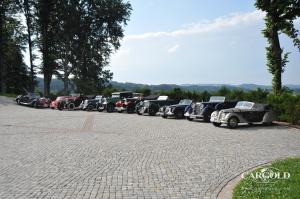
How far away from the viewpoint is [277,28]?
1066 inches

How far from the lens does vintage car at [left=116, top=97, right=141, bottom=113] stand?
35031 millimetres

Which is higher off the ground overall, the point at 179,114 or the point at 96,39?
the point at 96,39

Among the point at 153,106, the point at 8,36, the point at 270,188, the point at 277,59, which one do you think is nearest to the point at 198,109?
the point at 153,106

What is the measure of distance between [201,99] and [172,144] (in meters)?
23.1

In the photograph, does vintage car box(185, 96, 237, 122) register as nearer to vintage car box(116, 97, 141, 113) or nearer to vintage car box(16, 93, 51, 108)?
vintage car box(116, 97, 141, 113)

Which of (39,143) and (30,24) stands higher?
(30,24)

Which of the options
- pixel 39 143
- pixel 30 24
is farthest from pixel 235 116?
pixel 30 24

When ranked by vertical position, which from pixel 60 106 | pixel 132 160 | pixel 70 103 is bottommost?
pixel 60 106

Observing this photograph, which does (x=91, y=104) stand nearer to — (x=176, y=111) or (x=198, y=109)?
(x=176, y=111)

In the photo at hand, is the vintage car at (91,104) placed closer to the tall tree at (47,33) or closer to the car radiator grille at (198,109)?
the car radiator grille at (198,109)

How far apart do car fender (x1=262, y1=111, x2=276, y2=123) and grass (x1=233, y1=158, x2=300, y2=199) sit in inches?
485

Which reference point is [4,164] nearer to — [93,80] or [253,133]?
[253,133]

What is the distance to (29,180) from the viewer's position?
908 cm

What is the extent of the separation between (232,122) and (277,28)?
31.2 ft
